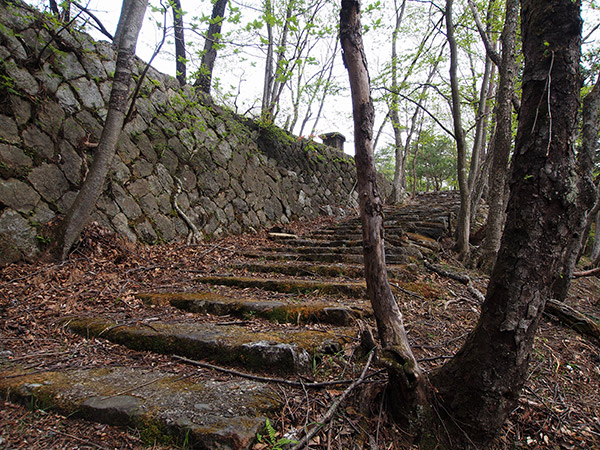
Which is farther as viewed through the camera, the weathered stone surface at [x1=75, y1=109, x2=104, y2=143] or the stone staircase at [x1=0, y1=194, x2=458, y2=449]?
the weathered stone surface at [x1=75, y1=109, x2=104, y2=143]

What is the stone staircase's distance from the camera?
4.31 ft

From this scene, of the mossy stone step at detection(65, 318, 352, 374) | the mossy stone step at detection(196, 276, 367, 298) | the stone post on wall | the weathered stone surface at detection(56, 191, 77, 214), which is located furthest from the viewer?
the stone post on wall

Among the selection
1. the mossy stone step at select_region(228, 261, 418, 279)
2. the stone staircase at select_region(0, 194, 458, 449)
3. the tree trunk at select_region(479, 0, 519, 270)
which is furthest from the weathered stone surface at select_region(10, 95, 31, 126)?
the tree trunk at select_region(479, 0, 519, 270)

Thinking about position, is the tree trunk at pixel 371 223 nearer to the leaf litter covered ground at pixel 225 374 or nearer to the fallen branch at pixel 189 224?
the leaf litter covered ground at pixel 225 374

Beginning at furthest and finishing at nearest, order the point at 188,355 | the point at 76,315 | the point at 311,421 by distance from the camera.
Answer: the point at 76,315 < the point at 188,355 < the point at 311,421

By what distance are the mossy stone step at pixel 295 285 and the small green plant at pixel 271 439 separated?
168 cm

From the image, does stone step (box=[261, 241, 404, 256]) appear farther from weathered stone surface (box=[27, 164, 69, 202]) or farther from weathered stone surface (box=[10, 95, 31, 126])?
weathered stone surface (box=[10, 95, 31, 126])

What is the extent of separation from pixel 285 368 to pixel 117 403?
829mm

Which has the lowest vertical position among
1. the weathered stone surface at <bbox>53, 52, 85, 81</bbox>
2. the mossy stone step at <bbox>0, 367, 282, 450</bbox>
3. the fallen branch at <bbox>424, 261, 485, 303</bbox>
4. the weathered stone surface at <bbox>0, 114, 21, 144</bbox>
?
the mossy stone step at <bbox>0, 367, 282, 450</bbox>

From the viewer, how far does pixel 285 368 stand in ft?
5.66

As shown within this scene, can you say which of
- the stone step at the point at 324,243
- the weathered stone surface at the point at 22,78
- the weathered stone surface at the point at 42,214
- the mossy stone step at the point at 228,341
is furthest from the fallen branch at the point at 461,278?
the weathered stone surface at the point at 22,78

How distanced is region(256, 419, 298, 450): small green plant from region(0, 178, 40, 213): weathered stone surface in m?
3.65

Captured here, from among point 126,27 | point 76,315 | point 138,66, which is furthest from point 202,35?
point 76,315

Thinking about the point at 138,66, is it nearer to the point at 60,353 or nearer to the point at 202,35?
the point at 202,35
